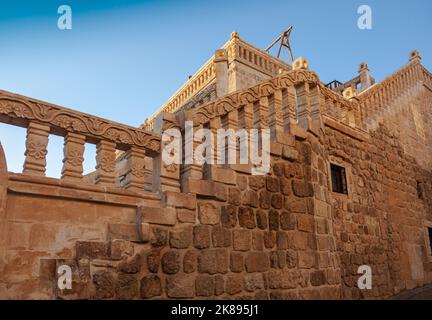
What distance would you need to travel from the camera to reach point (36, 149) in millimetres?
3217

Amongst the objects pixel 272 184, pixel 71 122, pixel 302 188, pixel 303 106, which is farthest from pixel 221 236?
pixel 303 106

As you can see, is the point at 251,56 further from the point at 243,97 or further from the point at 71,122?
the point at 71,122

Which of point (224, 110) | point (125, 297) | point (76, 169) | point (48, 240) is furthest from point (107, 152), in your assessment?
point (224, 110)

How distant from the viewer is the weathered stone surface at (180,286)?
365 cm

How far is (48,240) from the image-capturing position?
3.12m

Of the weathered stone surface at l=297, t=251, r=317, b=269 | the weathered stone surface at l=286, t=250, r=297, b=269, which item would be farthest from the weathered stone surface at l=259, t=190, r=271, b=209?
the weathered stone surface at l=297, t=251, r=317, b=269

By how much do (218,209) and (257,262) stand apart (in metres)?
0.85

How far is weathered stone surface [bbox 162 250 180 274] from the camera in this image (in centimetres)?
367

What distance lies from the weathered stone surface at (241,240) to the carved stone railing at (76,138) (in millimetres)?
1110

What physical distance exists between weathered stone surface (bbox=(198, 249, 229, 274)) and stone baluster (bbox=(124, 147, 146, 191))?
3.31 ft

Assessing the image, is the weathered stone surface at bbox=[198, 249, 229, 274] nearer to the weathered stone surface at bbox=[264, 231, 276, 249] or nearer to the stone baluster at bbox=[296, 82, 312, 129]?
Answer: the weathered stone surface at bbox=[264, 231, 276, 249]

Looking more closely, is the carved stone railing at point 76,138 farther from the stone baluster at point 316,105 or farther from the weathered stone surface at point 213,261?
the stone baluster at point 316,105

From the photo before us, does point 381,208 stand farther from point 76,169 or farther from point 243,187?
point 76,169
